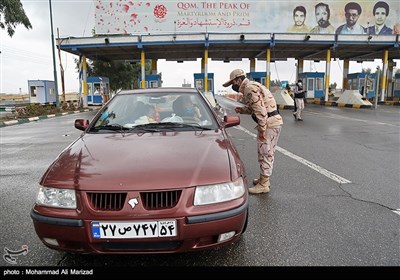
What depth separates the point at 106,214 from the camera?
2.04 m

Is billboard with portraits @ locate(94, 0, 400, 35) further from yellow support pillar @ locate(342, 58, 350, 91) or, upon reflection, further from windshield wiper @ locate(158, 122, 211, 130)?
windshield wiper @ locate(158, 122, 211, 130)

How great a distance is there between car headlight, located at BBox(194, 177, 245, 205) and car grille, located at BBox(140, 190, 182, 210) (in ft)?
0.55

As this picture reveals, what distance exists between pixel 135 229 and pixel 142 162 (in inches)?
21.3

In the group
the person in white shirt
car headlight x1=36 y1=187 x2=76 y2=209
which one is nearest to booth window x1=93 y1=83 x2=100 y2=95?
the person in white shirt

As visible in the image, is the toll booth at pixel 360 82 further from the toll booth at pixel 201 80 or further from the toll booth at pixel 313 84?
the toll booth at pixel 201 80

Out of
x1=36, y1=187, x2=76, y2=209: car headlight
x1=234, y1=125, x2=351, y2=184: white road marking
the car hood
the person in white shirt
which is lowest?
x1=234, y1=125, x2=351, y2=184: white road marking

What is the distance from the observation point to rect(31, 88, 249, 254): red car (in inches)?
80.6

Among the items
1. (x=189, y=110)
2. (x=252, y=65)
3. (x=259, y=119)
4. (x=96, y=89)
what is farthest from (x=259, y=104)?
(x=252, y=65)

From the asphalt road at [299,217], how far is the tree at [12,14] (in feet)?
41.6

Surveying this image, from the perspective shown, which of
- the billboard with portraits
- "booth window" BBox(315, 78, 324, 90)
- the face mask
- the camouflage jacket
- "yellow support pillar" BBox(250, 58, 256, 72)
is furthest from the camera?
"yellow support pillar" BBox(250, 58, 256, 72)

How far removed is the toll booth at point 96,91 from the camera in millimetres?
27259

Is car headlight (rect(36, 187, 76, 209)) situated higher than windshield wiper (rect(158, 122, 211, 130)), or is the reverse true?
windshield wiper (rect(158, 122, 211, 130))

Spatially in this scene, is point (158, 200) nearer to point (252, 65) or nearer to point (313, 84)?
point (313, 84)

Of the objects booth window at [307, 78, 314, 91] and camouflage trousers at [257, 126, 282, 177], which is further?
booth window at [307, 78, 314, 91]
